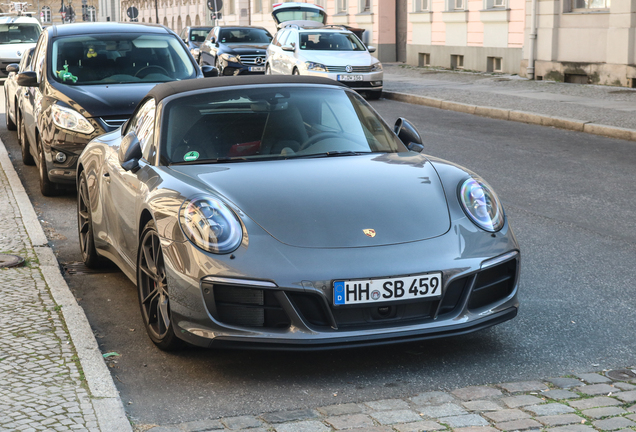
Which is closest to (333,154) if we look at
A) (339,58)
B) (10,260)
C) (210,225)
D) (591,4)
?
(210,225)

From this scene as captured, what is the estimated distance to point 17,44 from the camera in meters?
28.9

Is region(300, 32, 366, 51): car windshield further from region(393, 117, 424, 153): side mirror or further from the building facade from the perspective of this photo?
region(393, 117, 424, 153): side mirror

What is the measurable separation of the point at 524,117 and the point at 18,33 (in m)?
19.3

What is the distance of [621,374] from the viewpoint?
13.6 ft

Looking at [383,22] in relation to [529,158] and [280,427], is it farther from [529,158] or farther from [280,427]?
[280,427]

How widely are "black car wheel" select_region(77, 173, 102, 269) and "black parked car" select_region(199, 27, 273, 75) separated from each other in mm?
20439

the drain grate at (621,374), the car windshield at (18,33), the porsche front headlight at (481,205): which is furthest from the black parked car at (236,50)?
the drain grate at (621,374)

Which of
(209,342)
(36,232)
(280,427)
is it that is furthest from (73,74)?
(280,427)

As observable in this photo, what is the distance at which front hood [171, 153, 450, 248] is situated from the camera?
4258 millimetres

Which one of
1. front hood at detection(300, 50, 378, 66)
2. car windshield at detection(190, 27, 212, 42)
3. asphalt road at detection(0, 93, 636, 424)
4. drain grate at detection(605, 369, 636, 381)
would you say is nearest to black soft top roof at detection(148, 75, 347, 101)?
asphalt road at detection(0, 93, 636, 424)

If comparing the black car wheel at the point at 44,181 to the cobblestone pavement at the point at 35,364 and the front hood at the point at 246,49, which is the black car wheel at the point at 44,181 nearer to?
the cobblestone pavement at the point at 35,364

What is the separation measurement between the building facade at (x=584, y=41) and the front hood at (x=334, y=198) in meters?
16.8

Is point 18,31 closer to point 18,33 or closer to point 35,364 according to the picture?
point 18,33

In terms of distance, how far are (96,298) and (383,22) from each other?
30.2 m
